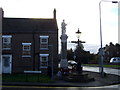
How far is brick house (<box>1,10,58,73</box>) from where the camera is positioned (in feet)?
114

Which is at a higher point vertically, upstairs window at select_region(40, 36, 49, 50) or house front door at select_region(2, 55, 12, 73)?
upstairs window at select_region(40, 36, 49, 50)

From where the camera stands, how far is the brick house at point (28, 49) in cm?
3470

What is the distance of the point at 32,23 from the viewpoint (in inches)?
1515

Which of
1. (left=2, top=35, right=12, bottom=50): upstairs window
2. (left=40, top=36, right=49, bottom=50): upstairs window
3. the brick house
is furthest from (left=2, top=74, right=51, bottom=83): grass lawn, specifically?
(left=2, top=35, right=12, bottom=50): upstairs window

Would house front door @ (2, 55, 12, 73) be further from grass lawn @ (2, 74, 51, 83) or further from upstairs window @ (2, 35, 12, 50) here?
grass lawn @ (2, 74, 51, 83)

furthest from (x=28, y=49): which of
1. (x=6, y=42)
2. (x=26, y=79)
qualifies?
(x=26, y=79)

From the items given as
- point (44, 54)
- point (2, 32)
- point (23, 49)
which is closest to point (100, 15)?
point (44, 54)

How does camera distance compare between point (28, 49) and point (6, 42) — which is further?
point (6, 42)

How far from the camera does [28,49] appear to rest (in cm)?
3506

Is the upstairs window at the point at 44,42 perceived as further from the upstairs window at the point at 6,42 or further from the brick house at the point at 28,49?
the upstairs window at the point at 6,42

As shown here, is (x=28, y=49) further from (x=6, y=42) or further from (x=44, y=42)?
(x=6, y=42)

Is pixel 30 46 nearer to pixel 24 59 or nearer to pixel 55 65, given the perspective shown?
pixel 24 59

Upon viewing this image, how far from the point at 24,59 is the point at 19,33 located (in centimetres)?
377

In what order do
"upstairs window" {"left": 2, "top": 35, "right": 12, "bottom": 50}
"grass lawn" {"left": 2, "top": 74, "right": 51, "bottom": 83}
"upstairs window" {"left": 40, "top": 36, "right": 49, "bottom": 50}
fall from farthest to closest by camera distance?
1. "upstairs window" {"left": 40, "top": 36, "right": 49, "bottom": 50}
2. "upstairs window" {"left": 2, "top": 35, "right": 12, "bottom": 50}
3. "grass lawn" {"left": 2, "top": 74, "right": 51, "bottom": 83}
